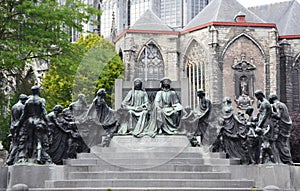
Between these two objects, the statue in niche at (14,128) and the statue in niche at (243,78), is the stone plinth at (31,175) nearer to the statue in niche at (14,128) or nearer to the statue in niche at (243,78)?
the statue in niche at (14,128)

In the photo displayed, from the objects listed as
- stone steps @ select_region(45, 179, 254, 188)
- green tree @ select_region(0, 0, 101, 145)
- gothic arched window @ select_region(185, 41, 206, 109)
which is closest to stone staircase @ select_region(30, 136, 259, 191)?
stone steps @ select_region(45, 179, 254, 188)

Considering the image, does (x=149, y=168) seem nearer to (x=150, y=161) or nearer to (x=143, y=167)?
(x=143, y=167)

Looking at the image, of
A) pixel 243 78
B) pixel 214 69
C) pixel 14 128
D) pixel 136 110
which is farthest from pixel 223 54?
pixel 14 128

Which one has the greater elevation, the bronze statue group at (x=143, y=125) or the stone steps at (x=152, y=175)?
the bronze statue group at (x=143, y=125)

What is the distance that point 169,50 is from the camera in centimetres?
4584

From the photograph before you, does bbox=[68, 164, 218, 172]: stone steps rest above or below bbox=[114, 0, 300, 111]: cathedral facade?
below

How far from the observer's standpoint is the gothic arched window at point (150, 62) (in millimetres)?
42125

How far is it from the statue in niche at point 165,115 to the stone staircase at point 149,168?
0.37 m

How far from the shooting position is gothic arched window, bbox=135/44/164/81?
4212 cm

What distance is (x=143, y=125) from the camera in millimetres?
15664

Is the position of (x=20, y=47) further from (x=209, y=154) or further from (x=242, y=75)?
(x=242, y=75)

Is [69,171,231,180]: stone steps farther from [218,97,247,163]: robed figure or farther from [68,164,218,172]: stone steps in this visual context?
[218,97,247,163]: robed figure

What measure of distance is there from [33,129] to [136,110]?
4.06 m

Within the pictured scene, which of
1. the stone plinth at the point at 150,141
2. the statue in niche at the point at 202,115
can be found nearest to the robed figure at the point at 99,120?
the stone plinth at the point at 150,141
